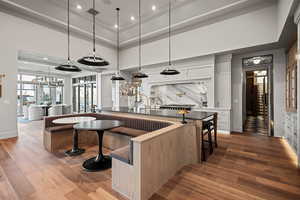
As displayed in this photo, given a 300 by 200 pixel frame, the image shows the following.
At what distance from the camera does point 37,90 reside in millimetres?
10445

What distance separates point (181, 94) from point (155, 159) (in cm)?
480

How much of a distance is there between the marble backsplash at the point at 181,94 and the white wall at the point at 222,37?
137cm

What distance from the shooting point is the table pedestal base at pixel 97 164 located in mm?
2393

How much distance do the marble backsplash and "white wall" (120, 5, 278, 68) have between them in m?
1.37

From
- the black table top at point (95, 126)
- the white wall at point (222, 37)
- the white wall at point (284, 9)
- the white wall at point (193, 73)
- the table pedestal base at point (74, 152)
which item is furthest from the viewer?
the white wall at point (193, 73)

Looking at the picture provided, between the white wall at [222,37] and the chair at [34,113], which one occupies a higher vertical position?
the white wall at [222,37]

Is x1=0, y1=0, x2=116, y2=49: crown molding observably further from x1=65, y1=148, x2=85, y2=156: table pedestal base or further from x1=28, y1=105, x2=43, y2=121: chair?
x1=28, y1=105, x2=43, y2=121: chair

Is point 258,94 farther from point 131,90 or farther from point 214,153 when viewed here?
point 131,90

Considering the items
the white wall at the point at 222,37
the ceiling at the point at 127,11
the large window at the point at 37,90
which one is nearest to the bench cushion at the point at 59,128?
the ceiling at the point at 127,11

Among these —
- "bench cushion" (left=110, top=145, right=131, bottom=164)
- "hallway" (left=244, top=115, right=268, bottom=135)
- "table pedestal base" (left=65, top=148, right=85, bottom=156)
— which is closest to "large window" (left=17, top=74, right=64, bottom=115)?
"table pedestal base" (left=65, top=148, right=85, bottom=156)

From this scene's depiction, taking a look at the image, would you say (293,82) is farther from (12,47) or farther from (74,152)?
(12,47)

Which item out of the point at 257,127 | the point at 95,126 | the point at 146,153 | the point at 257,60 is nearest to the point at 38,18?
the point at 95,126

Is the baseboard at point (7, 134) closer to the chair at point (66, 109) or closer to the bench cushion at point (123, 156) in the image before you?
the bench cushion at point (123, 156)

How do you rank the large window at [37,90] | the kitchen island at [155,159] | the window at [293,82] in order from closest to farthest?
the kitchen island at [155,159] → the window at [293,82] → the large window at [37,90]
